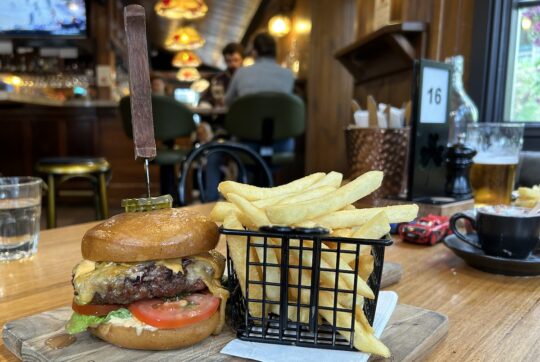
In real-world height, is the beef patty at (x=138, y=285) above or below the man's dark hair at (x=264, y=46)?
below

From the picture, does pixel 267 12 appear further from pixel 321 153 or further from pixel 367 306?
Result: pixel 367 306

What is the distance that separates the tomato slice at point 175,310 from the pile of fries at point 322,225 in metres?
0.06

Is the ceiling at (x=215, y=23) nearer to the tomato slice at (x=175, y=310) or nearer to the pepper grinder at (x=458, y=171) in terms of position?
the pepper grinder at (x=458, y=171)

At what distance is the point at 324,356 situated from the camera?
0.57m

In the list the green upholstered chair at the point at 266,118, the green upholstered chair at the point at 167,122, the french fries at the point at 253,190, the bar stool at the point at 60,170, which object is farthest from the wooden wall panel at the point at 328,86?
the french fries at the point at 253,190

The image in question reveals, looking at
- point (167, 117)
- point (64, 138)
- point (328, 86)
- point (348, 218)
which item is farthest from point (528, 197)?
point (64, 138)

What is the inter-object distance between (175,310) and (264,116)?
2801mm

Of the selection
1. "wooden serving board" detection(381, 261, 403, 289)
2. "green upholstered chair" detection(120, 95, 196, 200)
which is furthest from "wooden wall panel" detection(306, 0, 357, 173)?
"wooden serving board" detection(381, 261, 403, 289)

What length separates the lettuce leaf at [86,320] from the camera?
606 millimetres

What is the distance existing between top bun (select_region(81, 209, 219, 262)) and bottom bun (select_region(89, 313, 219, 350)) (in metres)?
0.09

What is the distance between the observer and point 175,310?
2.02 ft

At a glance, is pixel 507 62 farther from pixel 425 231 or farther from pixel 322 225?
pixel 322 225

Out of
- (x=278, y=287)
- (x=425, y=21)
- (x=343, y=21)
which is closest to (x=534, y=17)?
(x=425, y=21)

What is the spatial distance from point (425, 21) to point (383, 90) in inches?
26.1
